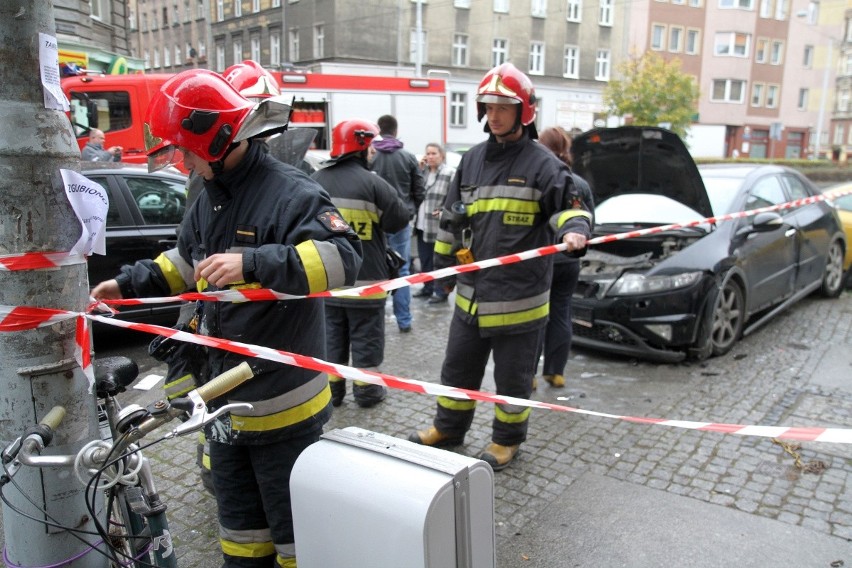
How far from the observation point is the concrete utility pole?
2000 mm

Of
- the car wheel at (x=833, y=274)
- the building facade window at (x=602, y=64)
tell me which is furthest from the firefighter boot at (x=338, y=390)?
the building facade window at (x=602, y=64)

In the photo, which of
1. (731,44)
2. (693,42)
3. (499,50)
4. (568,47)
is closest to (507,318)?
(499,50)

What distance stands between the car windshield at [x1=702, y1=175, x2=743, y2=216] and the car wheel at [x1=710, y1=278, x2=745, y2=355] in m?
0.72

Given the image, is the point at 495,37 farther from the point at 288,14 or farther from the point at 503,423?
the point at 503,423

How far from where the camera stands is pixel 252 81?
12.2ft

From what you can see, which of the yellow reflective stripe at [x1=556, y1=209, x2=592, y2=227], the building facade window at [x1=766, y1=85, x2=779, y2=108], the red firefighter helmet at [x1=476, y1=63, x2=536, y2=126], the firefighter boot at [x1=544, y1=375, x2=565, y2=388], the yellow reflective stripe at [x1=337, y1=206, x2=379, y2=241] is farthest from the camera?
the building facade window at [x1=766, y1=85, x2=779, y2=108]

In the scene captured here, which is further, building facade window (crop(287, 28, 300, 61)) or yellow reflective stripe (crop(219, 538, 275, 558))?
building facade window (crop(287, 28, 300, 61))

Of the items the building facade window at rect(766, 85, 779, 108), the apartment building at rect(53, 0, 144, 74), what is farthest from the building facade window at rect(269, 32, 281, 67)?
the building facade window at rect(766, 85, 779, 108)

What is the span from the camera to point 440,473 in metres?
1.91

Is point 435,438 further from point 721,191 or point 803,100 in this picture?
point 803,100

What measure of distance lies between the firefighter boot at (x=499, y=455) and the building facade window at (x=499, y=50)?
3649cm

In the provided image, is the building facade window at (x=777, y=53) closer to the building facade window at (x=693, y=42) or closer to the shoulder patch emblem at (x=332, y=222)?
the building facade window at (x=693, y=42)

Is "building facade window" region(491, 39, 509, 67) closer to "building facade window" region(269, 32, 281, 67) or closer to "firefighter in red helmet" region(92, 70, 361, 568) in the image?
"building facade window" region(269, 32, 281, 67)

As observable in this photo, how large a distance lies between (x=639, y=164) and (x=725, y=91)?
1839 inches
